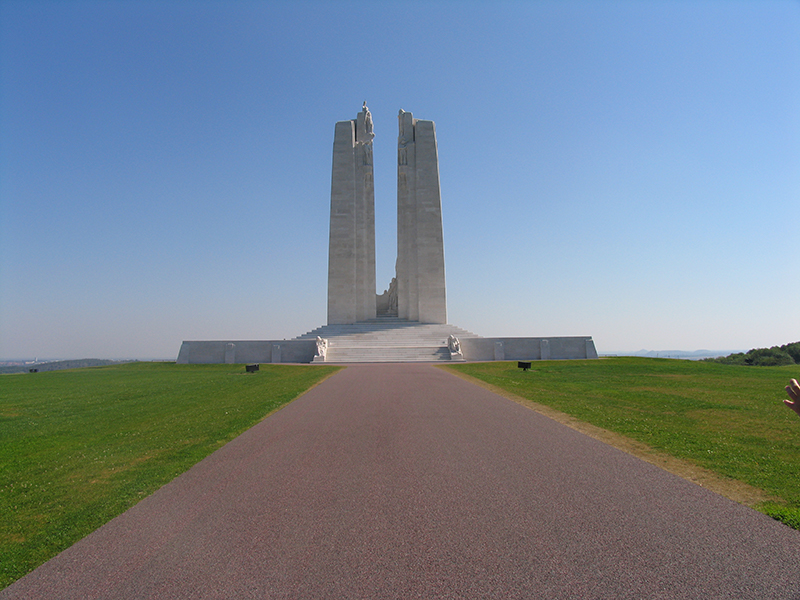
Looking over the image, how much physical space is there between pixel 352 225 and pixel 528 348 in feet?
67.3

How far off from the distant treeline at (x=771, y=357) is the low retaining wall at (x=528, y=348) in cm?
801

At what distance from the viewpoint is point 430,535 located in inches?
147

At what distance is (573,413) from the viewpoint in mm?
9391

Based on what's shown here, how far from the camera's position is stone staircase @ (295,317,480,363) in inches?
1178

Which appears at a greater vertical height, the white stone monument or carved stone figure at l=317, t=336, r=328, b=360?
the white stone monument

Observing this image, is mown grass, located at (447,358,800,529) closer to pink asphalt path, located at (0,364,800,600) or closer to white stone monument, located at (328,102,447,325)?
pink asphalt path, located at (0,364,800,600)

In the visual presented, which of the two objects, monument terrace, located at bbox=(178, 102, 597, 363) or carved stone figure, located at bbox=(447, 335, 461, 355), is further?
monument terrace, located at bbox=(178, 102, 597, 363)

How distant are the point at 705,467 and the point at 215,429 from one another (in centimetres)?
728

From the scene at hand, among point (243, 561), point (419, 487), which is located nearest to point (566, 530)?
point (419, 487)

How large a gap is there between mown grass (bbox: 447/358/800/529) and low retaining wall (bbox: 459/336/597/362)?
1421 centimetres

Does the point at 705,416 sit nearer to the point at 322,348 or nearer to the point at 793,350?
the point at 322,348

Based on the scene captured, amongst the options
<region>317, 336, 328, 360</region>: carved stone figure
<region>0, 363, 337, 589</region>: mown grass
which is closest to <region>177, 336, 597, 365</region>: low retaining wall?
<region>317, 336, 328, 360</region>: carved stone figure

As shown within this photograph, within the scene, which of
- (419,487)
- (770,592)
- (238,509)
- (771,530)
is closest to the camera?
(770,592)

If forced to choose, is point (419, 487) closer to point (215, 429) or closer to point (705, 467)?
point (705, 467)
